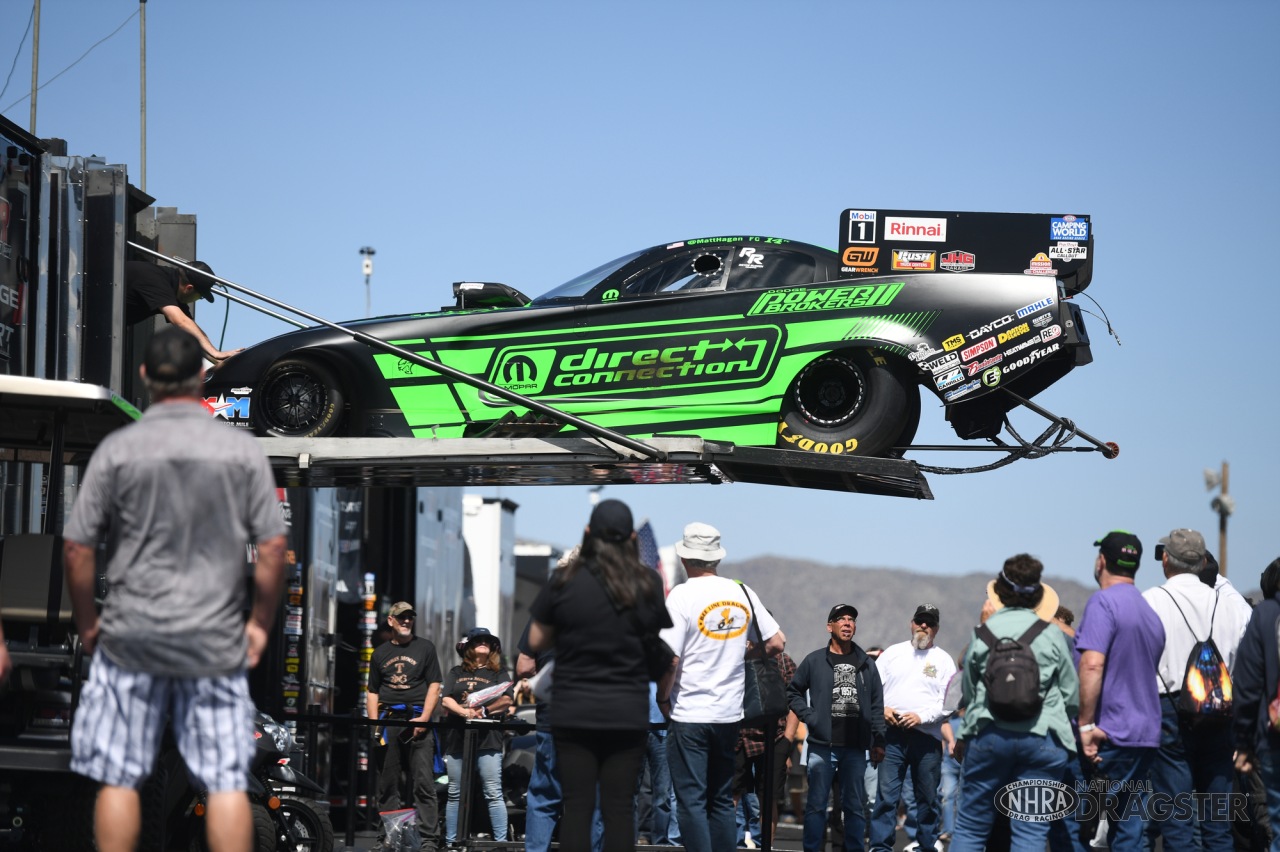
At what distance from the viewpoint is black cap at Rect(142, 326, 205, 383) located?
5.02m

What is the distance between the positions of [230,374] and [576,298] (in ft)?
7.22

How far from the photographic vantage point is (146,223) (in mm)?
13672

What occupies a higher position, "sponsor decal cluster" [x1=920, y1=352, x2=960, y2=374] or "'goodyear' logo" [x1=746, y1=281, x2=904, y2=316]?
"'goodyear' logo" [x1=746, y1=281, x2=904, y2=316]

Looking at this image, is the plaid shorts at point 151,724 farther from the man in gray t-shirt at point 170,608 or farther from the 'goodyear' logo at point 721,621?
the 'goodyear' logo at point 721,621

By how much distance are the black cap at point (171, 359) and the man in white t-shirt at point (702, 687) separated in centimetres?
340

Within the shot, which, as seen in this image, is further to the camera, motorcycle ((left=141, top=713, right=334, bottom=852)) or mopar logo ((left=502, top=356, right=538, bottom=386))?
mopar logo ((left=502, top=356, right=538, bottom=386))

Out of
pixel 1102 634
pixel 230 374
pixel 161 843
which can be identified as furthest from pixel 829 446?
pixel 161 843

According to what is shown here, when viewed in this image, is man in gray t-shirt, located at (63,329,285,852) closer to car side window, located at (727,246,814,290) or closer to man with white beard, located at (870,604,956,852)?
car side window, located at (727,246,814,290)

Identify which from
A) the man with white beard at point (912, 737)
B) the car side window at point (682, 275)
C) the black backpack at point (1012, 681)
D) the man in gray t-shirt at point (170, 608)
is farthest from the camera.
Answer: the man with white beard at point (912, 737)

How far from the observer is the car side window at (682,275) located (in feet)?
33.1

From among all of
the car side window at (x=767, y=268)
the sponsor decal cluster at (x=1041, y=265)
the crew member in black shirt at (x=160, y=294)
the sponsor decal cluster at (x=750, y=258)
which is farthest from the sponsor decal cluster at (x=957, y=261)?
the crew member in black shirt at (x=160, y=294)

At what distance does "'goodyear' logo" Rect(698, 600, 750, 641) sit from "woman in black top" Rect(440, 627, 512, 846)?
3.36m

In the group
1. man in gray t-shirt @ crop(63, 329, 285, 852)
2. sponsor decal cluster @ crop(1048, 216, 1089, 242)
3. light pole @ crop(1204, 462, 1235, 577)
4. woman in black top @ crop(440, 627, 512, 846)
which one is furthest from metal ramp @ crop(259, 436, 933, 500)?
light pole @ crop(1204, 462, 1235, 577)

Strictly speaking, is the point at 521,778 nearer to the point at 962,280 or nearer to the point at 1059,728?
the point at 962,280
